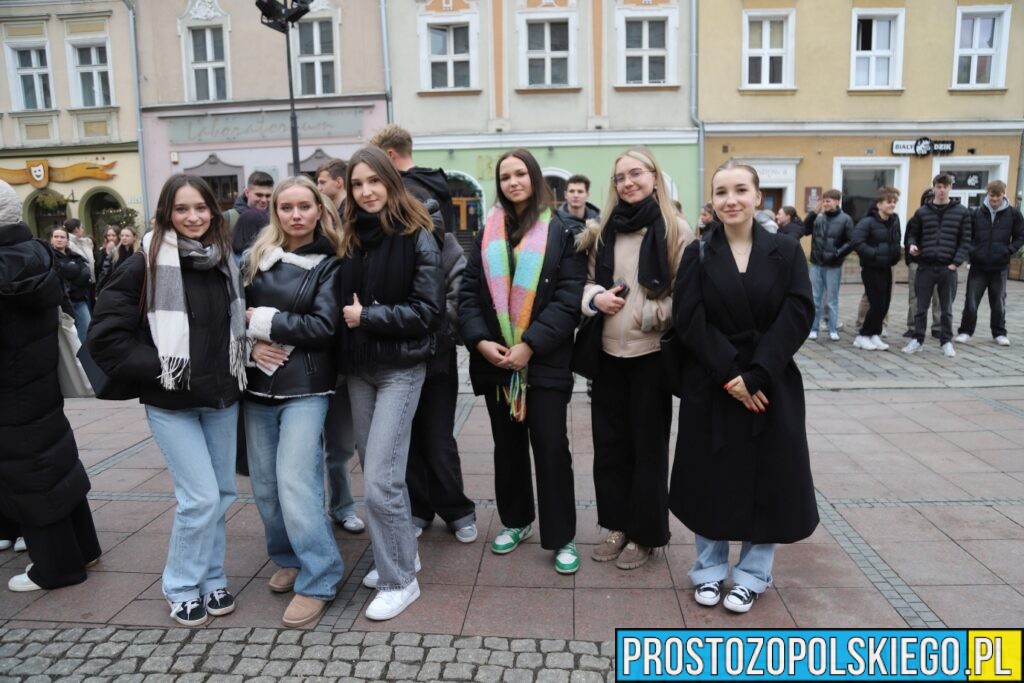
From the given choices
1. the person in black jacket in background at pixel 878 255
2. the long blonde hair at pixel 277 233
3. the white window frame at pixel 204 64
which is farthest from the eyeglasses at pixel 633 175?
the white window frame at pixel 204 64

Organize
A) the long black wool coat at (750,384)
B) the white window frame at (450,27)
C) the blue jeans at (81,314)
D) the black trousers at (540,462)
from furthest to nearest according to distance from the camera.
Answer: the white window frame at (450,27) < the blue jeans at (81,314) < the black trousers at (540,462) < the long black wool coat at (750,384)

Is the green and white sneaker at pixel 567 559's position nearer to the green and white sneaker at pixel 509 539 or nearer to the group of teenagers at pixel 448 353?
the group of teenagers at pixel 448 353

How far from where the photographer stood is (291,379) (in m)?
3.22

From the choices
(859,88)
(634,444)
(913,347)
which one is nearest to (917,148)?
(859,88)

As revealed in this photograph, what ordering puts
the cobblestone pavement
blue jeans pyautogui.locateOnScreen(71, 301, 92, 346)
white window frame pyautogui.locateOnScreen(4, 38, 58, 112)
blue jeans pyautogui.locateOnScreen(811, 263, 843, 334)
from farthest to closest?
1. white window frame pyautogui.locateOnScreen(4, 38, 58, 112)
2. blue jeans pyautogui.locateOnScreen(811, 263, 843, 334)
3. blue jeans pyautogui.locateOnScreen(71, 301, 92, 346)
4. the cobblestone pavement

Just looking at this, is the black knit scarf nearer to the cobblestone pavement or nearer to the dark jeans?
the cobblestone pavement

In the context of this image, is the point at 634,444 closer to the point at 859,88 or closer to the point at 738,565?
the point at 738,565

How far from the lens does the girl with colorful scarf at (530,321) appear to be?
3469 millimetres

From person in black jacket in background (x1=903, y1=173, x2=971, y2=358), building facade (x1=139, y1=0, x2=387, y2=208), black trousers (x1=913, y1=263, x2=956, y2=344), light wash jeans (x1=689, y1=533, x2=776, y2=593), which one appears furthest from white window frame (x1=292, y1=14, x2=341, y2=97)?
light wash jeans (x1=689, y1=533, x2=776, y2=593)

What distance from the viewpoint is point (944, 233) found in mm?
9055

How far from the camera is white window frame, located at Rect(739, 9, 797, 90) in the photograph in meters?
17.6

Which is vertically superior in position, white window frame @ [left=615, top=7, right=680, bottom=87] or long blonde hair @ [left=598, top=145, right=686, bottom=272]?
white window frame @ [left=615, top=7, right=680, bottom=87]

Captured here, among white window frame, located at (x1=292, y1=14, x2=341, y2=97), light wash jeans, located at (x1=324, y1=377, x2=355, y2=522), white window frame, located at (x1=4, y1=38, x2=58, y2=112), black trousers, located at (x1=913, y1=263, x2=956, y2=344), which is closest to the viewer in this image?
light wash jeans, located at (x1=324, y1=377, x2=355, y2=522)

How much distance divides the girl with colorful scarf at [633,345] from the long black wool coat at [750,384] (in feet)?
0.75
